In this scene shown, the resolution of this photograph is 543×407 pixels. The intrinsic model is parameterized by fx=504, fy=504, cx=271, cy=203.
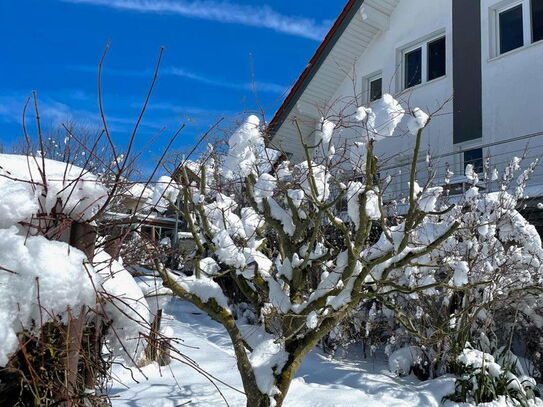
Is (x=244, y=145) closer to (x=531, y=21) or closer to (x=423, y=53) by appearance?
(x=531, y=21)

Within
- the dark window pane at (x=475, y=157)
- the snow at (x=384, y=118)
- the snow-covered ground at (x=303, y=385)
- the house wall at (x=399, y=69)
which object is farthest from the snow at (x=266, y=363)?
the dark window pane at (x=475, y=157)

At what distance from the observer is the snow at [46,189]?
1.80 metres

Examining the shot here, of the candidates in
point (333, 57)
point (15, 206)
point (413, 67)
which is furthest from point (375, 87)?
point (15, 206)

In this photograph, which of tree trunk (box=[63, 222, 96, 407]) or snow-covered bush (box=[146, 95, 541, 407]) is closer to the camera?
tree trunk (box=[63, 222, 96, 407])

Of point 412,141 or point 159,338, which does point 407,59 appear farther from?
point 159,338

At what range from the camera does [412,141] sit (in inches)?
462

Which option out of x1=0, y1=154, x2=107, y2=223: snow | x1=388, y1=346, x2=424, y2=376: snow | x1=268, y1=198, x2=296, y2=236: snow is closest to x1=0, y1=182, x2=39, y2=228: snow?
x1=0, y1=154, x2=107, y2=223: snow

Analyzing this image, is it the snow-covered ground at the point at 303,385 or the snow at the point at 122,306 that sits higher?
the snow at the point at 122,306

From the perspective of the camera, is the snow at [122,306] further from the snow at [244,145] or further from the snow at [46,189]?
the snow at [244,145]

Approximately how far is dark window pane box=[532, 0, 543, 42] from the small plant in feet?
23.1

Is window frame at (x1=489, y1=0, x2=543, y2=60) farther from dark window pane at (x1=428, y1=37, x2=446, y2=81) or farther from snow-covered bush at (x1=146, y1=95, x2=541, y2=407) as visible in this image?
snow-covered bush at (x1=146, y1=95, x2=541, y2=407)

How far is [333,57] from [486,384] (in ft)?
30.3

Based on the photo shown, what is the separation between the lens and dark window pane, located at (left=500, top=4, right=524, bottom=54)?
10594 millimetres

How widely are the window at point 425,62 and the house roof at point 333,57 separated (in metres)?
1.18
